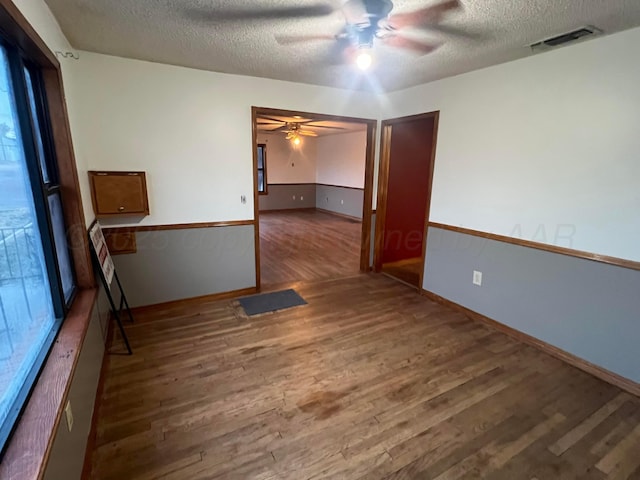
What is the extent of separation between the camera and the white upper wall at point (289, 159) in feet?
30.8

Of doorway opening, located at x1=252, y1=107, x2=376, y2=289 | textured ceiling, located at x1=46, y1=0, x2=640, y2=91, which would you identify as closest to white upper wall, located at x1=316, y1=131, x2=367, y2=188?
doorway opening, located at x1=252, y1=107, x2=376, y2=289

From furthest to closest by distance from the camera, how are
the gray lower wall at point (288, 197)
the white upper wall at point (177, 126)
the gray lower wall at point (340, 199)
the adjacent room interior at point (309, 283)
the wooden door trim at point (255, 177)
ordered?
the gray lower wall at point (288, 197)
the gray lower wall at point (340, 199)
the wooden door trim at point (255, 177)
the white upper wall at point (177, 126)
the adjacent room interior at point (309, 283)

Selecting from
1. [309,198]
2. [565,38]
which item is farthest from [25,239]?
[309,198]

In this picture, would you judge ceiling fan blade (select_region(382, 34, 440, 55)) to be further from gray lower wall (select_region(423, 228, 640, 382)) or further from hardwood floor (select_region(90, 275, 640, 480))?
hardwood floor (select_region(90, 275, 640, 480))

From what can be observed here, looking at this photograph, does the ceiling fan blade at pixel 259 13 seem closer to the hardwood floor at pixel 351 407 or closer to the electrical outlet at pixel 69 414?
Answer: the electrical outlet at pixel 69 414

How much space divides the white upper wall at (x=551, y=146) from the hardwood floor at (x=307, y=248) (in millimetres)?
1961

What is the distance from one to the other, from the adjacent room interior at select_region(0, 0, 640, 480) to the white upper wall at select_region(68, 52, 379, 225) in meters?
0.02

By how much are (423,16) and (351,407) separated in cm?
236

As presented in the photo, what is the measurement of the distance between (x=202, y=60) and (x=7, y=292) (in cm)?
234

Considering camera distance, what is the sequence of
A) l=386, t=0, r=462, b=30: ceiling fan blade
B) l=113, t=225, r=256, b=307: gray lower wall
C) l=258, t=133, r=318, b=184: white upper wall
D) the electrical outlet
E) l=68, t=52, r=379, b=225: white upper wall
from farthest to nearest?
l=258, t=133, r=318, b=184: white upper wall, l=113, t=225, r=256, b=307: gray lower wall, l=68, t=52, r=379, b=225: white upper wall, l=386, t=0, r=462, b=30: ceiling fan blade, the electrical outlet

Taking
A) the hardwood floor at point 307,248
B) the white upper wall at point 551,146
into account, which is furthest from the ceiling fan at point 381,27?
the hardwood floor at point 307,248

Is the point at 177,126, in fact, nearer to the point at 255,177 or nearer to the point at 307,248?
the point at 255,177

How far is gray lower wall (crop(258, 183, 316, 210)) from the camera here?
9.66m

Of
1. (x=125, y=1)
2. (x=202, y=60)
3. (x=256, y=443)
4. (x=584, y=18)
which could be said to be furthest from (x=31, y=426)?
(x=584, y=18)
